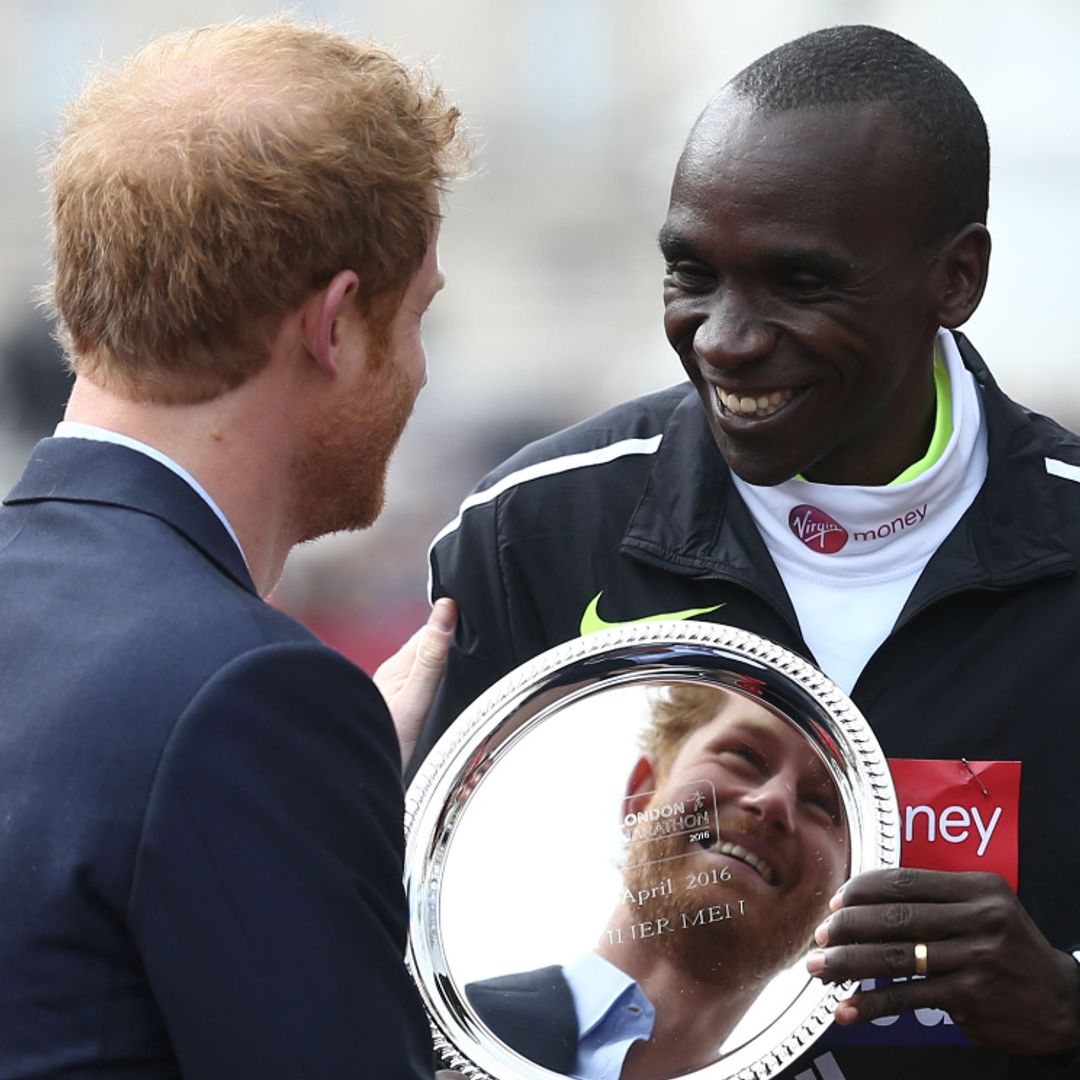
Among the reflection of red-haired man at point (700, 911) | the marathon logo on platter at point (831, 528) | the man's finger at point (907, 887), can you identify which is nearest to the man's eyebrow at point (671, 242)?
the marathon logo on platter at point (831, 528)

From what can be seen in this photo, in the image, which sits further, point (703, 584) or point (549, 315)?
point (549, 315)

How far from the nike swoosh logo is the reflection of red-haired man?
217 mm

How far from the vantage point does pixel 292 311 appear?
6.25 feet

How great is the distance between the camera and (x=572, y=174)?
11.1 metres

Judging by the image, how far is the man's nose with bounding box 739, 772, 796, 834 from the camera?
2434 millimetres

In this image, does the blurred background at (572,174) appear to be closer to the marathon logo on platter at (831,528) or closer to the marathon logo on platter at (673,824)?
the marathon logo on platter at (831,528)

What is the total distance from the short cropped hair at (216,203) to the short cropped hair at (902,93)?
2.76ft

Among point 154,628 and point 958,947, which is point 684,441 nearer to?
point 958,947

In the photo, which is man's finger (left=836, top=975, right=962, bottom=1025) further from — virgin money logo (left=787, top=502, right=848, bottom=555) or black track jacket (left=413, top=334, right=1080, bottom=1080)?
virgin money logo (left=787, top=502, right=848, bottom=555)

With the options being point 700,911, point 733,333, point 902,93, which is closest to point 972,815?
point 700,911

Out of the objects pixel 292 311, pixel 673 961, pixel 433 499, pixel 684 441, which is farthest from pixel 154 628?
pixel 433 499

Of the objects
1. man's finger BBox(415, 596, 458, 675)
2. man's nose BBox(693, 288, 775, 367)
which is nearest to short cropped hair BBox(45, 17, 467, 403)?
man's nose BBox(693, 288, 775, 367)

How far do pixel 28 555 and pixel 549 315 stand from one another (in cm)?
909

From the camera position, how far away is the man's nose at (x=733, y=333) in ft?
8.34
